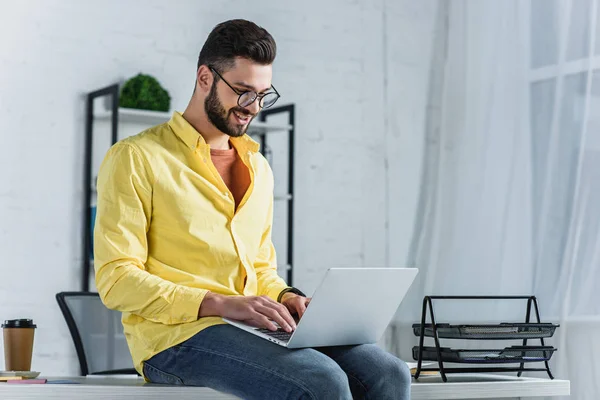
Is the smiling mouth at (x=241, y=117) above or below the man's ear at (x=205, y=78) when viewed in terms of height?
below

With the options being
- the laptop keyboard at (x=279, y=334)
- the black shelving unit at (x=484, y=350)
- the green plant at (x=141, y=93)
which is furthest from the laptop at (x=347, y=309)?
the green plant at (x=141, y=93)

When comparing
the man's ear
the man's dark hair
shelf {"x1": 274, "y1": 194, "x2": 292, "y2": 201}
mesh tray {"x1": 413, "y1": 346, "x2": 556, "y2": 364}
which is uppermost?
the man's dark hair

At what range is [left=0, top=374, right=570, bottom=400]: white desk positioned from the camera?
60.5 inches

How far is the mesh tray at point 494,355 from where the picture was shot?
204cm

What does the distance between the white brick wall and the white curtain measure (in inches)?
15.3

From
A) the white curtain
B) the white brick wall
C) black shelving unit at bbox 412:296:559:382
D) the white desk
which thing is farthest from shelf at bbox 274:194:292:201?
the white desk

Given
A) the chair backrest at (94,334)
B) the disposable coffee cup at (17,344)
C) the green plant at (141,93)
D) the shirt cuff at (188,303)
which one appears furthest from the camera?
the green plant at (141,93)

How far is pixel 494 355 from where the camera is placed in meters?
2.12

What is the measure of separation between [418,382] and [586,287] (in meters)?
1.34

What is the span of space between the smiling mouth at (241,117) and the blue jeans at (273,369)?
1.56 ft

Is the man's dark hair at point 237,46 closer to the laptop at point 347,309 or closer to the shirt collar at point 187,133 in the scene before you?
the shirt collar at point 187,133

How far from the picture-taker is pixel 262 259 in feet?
6.71

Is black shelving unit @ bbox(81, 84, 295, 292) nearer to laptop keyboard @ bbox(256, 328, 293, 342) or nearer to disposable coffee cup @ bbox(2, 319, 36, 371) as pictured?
disposable coffee cup @ bbox(2, 319, 36, 371)

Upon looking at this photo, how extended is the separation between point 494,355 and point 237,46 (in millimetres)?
954
